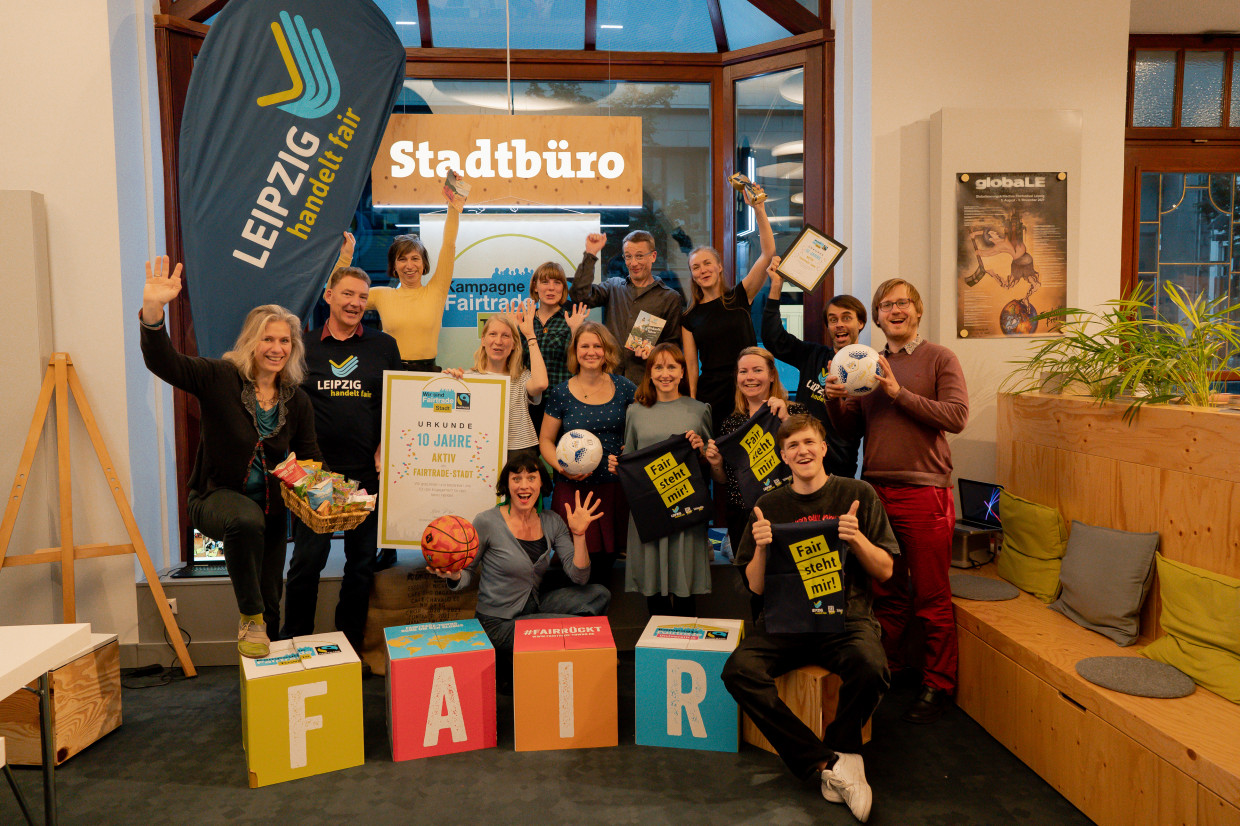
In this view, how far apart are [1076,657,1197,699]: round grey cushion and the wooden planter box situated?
3.55 m

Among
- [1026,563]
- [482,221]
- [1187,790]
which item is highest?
[482,221]

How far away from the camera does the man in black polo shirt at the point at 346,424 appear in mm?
3543

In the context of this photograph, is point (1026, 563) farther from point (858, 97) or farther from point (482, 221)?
point (482, 221)

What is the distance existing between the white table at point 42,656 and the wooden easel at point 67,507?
5.15ft

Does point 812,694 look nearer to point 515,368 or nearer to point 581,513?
point 581,513

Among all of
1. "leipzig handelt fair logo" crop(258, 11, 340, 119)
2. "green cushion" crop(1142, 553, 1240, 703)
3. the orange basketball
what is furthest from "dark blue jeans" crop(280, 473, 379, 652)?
"green cushion" crop(1142, 553, 1240, 703)

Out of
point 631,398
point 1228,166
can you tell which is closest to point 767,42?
point 631,398

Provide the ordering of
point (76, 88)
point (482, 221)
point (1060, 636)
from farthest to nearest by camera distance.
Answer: point (482, 221) → point (76, 88) → point (1060, 636)

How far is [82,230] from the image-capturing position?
383 centimetres

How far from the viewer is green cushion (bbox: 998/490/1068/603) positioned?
10.9ft

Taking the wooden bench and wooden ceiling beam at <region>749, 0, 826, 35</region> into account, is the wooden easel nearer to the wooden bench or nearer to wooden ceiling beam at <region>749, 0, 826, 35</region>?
the wooden bench

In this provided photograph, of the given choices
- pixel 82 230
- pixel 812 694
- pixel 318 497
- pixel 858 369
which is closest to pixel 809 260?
pixel 858 369

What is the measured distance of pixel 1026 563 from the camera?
3.43m

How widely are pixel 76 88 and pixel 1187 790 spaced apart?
5.06 metres
